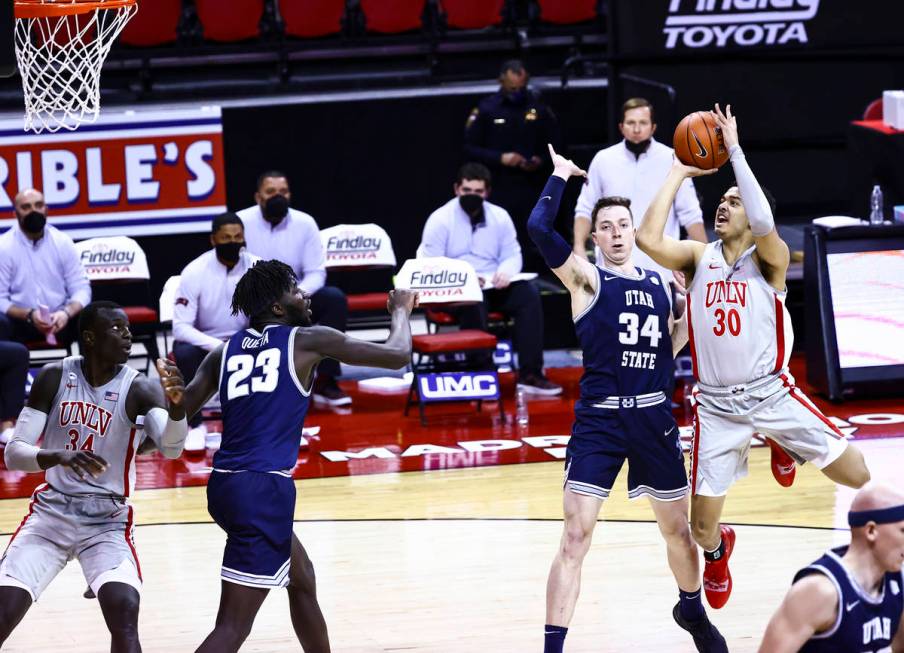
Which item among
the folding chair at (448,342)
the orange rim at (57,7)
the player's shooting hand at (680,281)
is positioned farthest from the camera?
the folding chair at (448,342)

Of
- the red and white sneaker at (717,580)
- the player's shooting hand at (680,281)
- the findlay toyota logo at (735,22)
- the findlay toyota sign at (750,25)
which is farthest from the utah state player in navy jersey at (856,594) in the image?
the findlay toyota logo at (735,22)

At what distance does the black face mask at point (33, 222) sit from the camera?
10.6m

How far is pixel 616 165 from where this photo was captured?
1057 cm

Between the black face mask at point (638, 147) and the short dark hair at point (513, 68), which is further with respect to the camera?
the short dark hair at point (513, 68)

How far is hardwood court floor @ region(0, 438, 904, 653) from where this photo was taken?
666 cm

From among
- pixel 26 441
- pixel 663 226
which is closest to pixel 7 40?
pixel 26 441

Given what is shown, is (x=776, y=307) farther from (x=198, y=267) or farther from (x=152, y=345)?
(x=152, y=345)

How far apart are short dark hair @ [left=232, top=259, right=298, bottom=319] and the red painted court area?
401 cm

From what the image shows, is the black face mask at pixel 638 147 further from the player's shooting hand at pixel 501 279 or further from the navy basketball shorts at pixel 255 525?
the navy basketball shorts at pixel 255 525

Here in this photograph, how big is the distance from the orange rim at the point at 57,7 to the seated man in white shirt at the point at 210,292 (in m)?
3.16

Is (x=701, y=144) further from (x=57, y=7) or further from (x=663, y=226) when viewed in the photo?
(x=57, y=7)

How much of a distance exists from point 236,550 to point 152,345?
6336 millimetres

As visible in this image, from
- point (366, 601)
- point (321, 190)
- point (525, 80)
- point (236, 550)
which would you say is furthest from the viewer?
point (321, 190)

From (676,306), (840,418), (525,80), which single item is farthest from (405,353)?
(525,80)
